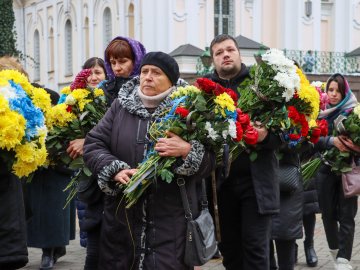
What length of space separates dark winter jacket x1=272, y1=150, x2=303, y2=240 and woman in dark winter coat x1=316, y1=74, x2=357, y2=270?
46.8 inches

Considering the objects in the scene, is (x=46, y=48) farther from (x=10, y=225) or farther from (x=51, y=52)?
(x=10, y=225)

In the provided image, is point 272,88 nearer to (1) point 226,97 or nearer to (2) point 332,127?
(1) point 226,97

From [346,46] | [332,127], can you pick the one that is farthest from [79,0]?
[332,127]

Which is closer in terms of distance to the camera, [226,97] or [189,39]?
[226,97]

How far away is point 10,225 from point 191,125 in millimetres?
1243

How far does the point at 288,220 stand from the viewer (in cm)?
686

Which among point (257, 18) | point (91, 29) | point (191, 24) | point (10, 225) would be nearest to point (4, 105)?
point (10, 225)

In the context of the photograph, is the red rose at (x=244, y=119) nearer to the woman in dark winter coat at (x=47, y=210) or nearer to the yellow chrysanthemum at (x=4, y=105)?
the yellow chrysanthemum at (x=4, y=105)

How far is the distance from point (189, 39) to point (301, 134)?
24775mm

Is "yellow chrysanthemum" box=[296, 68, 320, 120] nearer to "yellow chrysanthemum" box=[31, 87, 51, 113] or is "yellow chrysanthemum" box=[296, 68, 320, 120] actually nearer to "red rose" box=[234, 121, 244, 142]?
"red rose" box=[234, 121, 244, 142]

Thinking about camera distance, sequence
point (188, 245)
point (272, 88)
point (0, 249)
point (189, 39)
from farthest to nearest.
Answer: point (189, 39)
point (272, 88)
point (188, 245)
point (0, 249)

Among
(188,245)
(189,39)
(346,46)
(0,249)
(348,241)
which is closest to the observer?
(0,249)

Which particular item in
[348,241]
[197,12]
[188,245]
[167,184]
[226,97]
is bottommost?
[348,241]

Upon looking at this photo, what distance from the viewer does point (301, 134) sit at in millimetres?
6230
